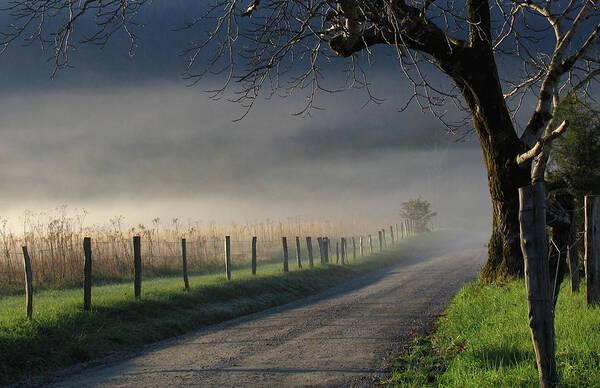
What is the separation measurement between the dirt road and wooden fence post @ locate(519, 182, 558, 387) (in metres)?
2.51

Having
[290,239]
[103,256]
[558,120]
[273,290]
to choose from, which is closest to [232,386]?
[273,290]

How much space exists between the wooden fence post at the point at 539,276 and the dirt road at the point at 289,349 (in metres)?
2.51

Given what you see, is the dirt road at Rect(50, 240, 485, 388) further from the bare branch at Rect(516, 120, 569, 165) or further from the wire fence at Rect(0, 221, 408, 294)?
the wire fence at Rect(0, 221, 408, 294)

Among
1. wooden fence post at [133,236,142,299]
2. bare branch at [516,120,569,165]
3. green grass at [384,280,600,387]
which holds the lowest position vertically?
green grass at [384,280,600,387]

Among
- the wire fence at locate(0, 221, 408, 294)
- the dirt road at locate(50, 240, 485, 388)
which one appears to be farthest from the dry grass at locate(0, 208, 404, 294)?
the dirt road at locate(50, 240, 485, 388)

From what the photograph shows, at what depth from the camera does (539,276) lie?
196 inches

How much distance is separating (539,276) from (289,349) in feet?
17.1

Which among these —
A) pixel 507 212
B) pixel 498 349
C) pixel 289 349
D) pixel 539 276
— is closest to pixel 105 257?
pixel 289 349

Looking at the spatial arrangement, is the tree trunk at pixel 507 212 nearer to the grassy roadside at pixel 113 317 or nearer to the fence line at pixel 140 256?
the grassy roadside at pixel 113 317

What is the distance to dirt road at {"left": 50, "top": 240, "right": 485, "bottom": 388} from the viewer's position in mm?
7375

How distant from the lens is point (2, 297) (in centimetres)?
1734

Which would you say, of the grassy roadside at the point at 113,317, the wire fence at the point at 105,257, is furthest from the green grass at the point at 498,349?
the wire fence at the point at 105,257

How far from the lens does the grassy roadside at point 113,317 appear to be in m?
9.42

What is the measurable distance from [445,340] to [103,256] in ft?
57.7
